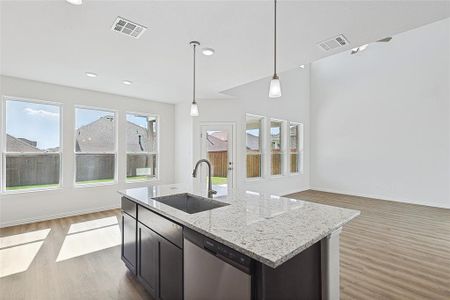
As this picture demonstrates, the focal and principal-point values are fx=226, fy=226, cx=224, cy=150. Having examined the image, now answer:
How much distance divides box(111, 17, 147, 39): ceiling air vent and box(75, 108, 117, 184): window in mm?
3073

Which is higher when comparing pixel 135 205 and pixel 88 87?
pixel 88 87

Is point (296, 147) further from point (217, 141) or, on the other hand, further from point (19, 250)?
point (19, 250)

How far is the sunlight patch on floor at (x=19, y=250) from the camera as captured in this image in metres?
2.62

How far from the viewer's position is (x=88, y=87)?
463 centimetres

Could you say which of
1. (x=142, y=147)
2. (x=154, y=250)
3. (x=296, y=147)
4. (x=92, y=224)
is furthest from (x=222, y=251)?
(x=296, y=147)

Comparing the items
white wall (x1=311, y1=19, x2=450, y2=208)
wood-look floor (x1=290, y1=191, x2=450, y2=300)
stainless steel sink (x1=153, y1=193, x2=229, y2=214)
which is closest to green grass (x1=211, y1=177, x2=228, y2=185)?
wood-look floor (x1=290, y1=191, x2=450, y2=300)

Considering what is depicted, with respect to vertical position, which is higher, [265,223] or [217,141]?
[217,141]

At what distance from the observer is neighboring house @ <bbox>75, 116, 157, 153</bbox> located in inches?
190

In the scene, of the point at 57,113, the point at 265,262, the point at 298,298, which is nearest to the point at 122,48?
the point at 57,113

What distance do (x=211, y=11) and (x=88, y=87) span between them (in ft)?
12.1

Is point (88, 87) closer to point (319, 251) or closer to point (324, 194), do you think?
point (319, 251)

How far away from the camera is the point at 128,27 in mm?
2363

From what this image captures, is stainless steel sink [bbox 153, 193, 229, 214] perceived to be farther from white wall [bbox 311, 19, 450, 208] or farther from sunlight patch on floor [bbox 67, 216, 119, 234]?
white wall [bbox 311, 19, 450, 208]

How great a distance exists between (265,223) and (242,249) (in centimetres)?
40
